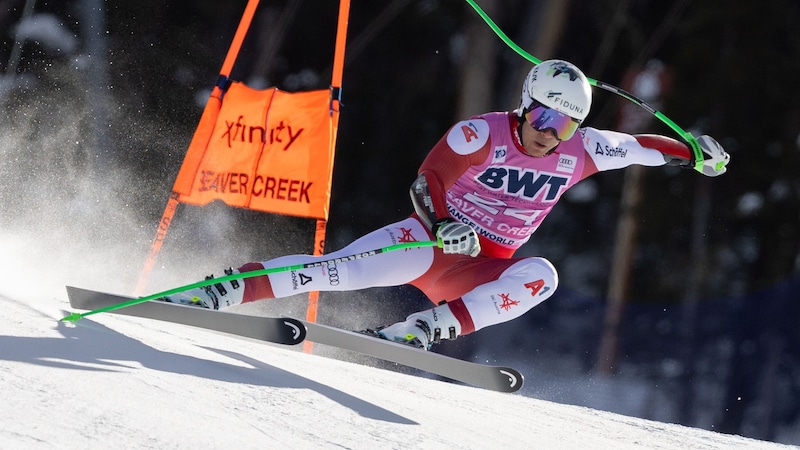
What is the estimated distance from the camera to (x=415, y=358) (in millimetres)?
3035

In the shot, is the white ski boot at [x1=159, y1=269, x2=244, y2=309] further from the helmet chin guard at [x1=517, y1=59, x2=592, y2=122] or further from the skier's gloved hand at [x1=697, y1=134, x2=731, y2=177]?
the skier's gloved hand at [x1=697, y1=134, x2=731, y2=177]

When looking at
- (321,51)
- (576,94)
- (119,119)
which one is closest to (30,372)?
(576,94)

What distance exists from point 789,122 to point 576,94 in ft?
20.5

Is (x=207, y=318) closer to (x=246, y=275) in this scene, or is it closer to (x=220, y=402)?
(x=246, y=275)

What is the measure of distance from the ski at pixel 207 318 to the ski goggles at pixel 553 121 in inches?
45.1

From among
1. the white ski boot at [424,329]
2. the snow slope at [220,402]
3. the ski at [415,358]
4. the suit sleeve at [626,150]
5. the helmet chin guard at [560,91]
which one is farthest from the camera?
the suit sleeve at [626,150]

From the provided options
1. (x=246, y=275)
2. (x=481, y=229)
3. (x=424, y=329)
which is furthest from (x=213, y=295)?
(x=481, y=229)

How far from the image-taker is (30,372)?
2051mm

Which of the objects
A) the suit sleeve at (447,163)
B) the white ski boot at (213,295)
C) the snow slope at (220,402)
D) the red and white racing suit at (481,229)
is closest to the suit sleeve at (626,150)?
the red and white racing suit at (481,229)

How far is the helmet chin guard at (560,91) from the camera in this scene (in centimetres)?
334

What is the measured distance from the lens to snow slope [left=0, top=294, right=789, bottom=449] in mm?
1847

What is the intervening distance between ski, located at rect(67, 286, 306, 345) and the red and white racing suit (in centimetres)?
30

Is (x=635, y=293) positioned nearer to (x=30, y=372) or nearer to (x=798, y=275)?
(x=798, y=275)

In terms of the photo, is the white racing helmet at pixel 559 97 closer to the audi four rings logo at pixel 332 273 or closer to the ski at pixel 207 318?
the audi four rings logo at pixel 332 273
